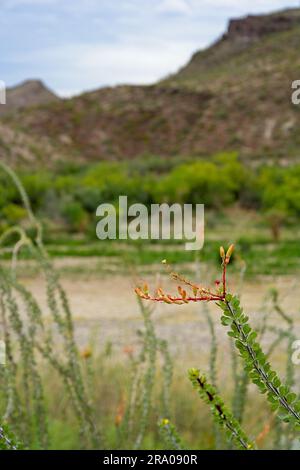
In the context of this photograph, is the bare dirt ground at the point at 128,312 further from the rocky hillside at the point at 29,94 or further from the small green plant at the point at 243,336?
the rocky hillside at the point at 29,94

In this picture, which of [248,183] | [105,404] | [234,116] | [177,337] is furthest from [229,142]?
[105,404]

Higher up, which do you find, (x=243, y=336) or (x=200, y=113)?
(x=200, y=113)

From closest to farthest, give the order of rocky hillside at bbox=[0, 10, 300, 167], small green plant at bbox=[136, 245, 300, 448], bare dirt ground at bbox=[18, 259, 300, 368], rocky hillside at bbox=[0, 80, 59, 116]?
small green plant at bbox=[136, 245, 300, 448] → bare dirt ground at bbox=[18, 259, 300, 368] → rocky hillside at bbox=[0, 10, 300, 167] → rocky hillside at bbox=[0, 80, 59, 116]

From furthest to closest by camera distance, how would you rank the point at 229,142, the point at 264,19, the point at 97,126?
the point at 264,19, the point at 97,126, the point at 229,142

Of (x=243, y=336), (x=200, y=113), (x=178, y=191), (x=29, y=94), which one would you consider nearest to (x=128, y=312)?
(x=243, y=336)

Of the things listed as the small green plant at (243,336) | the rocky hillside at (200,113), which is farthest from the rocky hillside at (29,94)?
the small green plant at (243,336)

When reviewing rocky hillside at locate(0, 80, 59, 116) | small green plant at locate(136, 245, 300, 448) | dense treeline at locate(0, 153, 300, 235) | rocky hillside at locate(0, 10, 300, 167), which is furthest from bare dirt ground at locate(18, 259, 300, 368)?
rocky hillside at locate(0, 80, 59, 116)

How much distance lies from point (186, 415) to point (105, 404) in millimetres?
480

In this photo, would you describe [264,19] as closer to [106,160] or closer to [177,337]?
[106,160]

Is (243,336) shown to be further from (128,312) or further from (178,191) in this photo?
(178,191)

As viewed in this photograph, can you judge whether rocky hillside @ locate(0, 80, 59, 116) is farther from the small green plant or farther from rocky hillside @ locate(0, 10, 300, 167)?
the small green plant

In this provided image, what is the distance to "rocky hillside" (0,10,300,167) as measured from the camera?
55.0m

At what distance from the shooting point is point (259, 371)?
37.3 inches

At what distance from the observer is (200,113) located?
59.4 m
